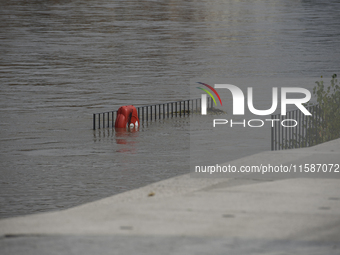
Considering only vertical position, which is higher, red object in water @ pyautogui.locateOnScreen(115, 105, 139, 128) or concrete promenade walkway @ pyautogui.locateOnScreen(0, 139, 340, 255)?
concrete promenade walkway @ pyautogui.locateOnScreen(0, 139, 340, 255)

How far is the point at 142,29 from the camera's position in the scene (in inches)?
4053

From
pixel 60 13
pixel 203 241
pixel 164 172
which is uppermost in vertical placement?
pixel 60 13

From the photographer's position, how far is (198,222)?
8391 mm

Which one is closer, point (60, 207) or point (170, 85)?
point (60, 207)

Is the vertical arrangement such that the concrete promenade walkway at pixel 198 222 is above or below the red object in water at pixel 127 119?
above

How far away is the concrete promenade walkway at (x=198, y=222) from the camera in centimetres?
748

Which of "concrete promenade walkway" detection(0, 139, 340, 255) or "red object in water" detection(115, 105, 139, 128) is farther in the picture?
"red object in water" detection(115, 105, 139, 128)

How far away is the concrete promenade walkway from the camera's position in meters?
7.48

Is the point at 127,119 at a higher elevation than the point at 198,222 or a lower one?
lower

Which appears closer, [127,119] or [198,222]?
[198,222]

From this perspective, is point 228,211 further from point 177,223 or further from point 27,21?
point 27,21

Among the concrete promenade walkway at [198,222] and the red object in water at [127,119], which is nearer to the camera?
the concrete promenade walkway at [198,222]

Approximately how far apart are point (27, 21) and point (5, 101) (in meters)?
82.2

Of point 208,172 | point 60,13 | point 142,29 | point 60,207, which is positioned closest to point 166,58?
point 142,29
